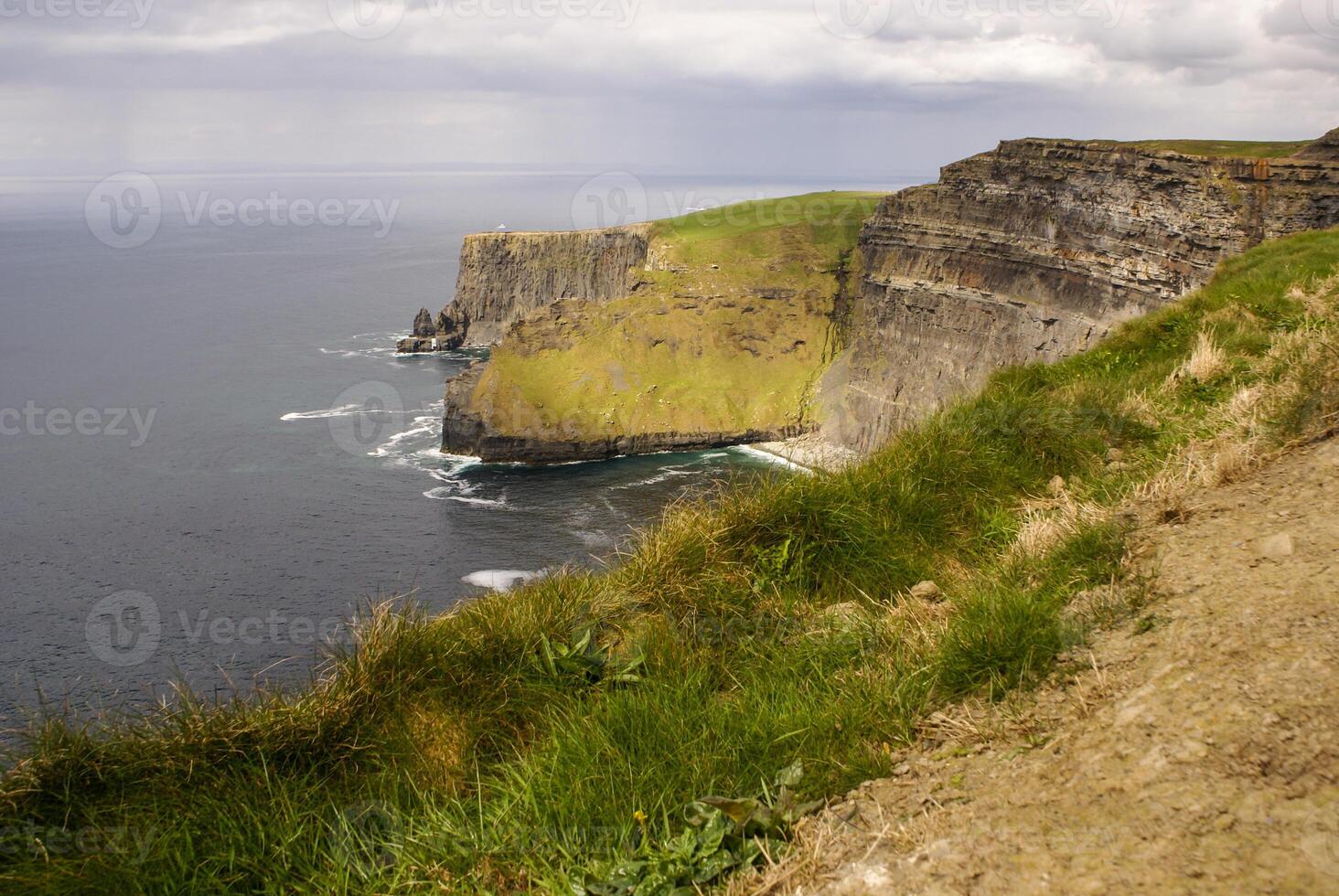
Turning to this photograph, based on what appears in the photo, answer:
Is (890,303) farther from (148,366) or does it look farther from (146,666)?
(148,366)

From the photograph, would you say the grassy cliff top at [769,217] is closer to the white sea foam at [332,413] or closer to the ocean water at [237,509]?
the ocean water at [237,509]

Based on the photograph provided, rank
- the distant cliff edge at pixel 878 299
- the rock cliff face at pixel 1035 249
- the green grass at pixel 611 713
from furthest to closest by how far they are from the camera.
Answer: the distant cliff edge at pixel 878 299, the rock cliff face at pixel 1035 249, the green grass at pixel 611 713

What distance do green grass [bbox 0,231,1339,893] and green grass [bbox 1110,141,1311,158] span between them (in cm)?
6238

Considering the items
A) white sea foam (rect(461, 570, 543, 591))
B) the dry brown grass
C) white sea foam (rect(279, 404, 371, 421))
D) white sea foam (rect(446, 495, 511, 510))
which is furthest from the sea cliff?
the dry brown grass

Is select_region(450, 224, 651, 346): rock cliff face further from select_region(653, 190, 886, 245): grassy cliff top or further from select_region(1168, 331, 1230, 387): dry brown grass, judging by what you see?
select_region(1168, 331, 1230, 387): dry brown grass

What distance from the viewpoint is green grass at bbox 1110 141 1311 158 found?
5853cm

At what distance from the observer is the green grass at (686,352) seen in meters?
99.1

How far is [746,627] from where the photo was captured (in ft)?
23.7

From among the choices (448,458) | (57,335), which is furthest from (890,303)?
(57,335)

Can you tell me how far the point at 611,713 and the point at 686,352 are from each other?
107m

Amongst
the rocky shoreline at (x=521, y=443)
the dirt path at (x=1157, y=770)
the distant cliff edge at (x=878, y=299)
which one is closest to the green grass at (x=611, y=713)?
the dirt path at (x=1157, y=770)

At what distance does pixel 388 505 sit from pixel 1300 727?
7350 centimetres

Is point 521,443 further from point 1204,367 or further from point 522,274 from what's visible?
point 1204,367

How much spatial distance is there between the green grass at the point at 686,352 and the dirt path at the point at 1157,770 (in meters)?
89.9
